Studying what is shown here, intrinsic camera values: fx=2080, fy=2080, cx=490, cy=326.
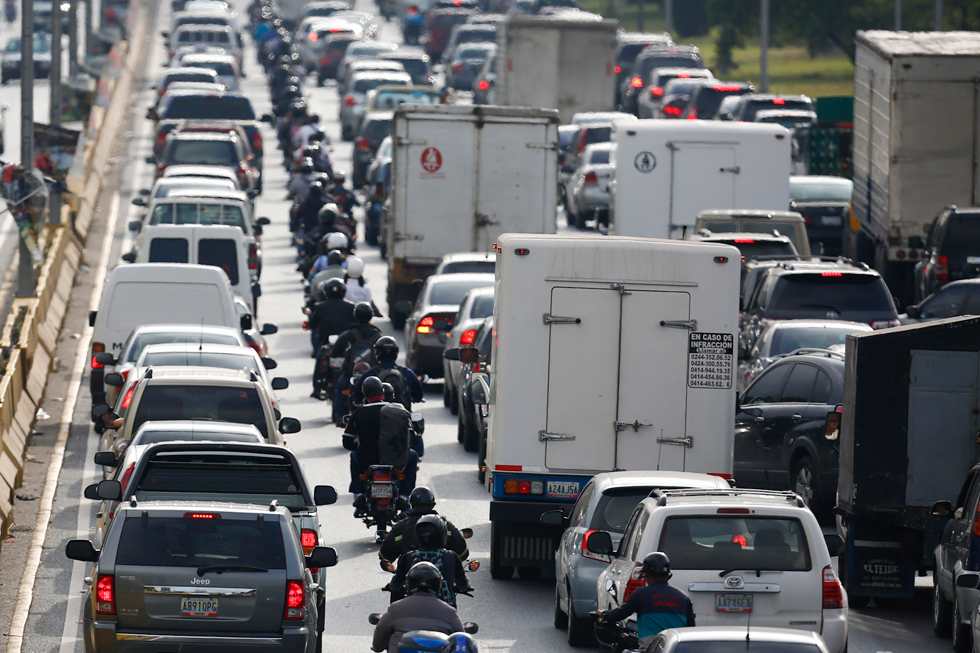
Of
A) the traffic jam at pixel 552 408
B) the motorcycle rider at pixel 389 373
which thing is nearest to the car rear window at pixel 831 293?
the traffic jam at pixel 552 408

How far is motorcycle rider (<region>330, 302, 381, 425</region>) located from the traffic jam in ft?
0.12

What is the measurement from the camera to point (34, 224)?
30078 millimetres

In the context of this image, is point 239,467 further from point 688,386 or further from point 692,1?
point 692,1

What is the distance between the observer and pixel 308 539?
44.5 ft

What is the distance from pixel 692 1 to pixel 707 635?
8948 centimetres

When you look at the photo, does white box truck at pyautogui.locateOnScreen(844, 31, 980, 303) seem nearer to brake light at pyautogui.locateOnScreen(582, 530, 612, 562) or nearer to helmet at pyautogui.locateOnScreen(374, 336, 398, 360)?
helmet at pyautogui.locateOnScreen(374, 336, 398, 360)

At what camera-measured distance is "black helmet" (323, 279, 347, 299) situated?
23.3 meters

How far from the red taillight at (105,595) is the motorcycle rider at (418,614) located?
6.23 ft

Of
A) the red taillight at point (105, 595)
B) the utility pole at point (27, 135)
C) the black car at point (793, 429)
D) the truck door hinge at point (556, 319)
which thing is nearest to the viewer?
the red taillight at point (105, 595)

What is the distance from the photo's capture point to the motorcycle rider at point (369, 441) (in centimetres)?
1673

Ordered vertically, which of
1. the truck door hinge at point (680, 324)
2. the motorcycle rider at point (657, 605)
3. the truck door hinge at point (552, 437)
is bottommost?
the truck door hinge at point (552, 437)

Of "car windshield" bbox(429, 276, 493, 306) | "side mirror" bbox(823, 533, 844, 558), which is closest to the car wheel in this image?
"side mirror" bbox(823, 533, 844, 558)

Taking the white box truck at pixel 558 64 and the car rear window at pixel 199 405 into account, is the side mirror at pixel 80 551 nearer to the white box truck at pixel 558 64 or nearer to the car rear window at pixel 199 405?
the car rear window at pixel 199 405

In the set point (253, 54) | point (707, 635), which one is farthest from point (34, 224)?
point (253, 54)
